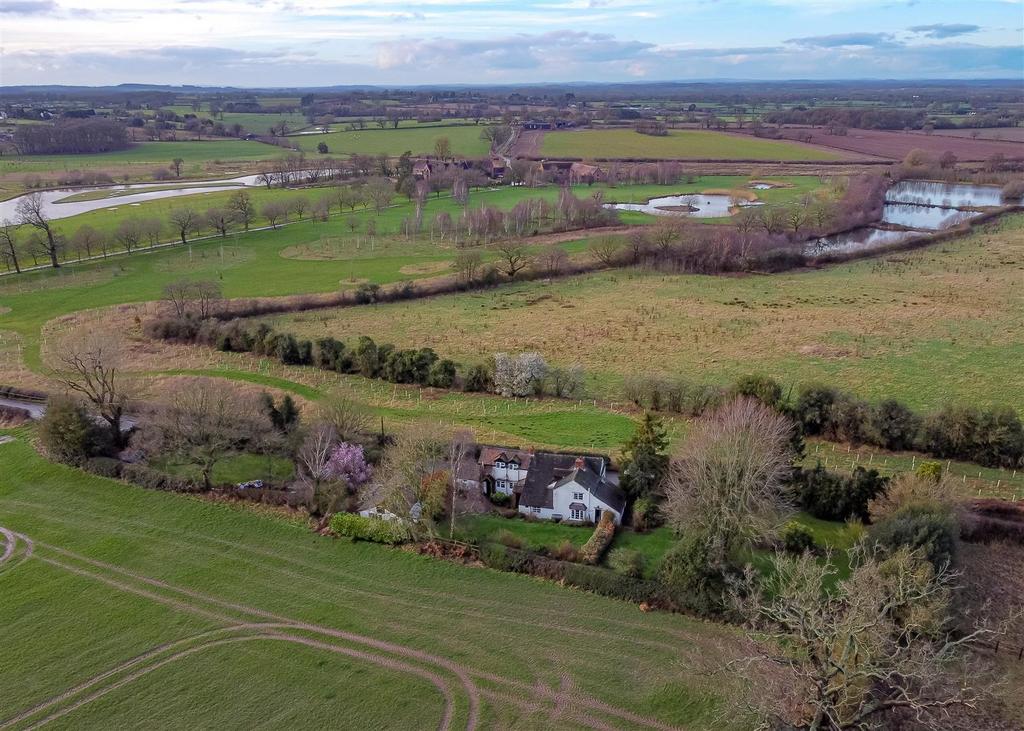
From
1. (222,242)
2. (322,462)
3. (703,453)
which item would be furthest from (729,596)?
(222,242)

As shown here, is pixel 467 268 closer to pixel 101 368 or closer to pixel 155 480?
pixel 101 368

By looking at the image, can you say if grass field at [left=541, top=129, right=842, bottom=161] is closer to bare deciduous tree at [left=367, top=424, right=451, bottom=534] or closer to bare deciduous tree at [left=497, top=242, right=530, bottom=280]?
bare deciduous tree at [left=497, top=242, right=530, bottom=280]

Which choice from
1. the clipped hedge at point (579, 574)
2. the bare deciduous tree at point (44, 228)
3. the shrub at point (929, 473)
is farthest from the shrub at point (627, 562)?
the bare deciduous tree at point (44, 228)

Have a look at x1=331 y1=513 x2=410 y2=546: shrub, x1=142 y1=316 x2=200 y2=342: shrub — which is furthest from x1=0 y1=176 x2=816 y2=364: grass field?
x1=331 y1=513 x2=410 y2=546: shrub

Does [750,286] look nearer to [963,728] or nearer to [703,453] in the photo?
[703,453]

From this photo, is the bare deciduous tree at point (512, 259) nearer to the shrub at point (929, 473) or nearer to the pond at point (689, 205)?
the pond at point (689, 205)

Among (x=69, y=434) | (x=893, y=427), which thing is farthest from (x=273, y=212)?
(x=893, y=427)
